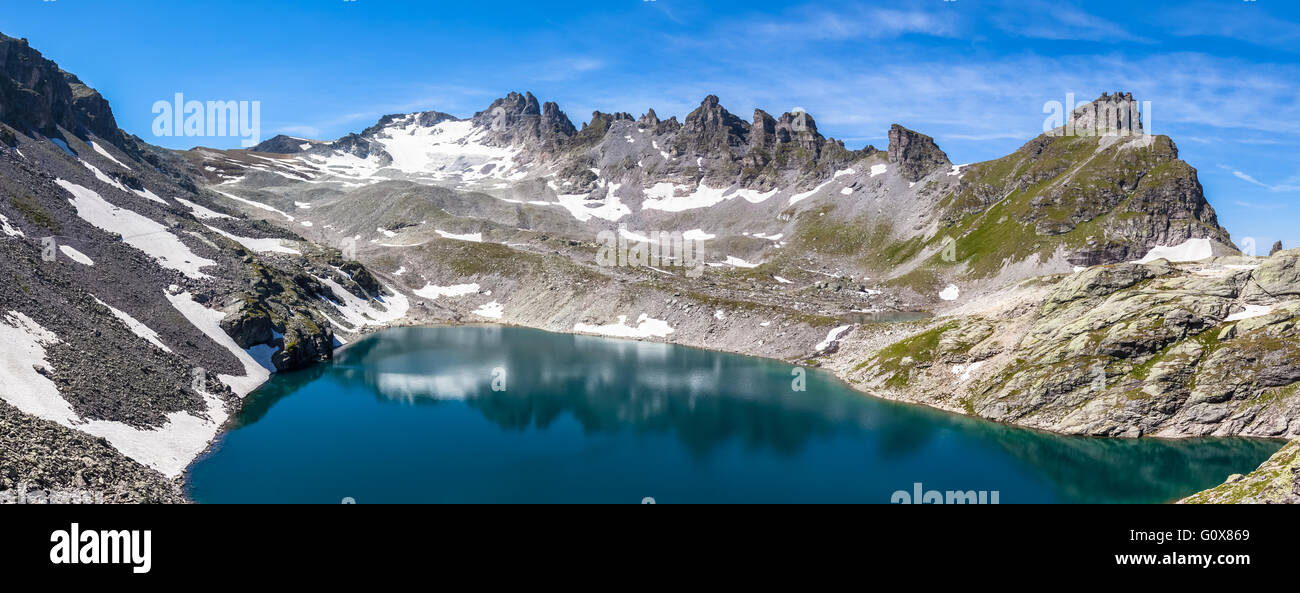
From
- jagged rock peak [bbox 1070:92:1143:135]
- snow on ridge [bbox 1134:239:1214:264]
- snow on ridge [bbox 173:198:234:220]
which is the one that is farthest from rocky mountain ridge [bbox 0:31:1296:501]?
jagged rock peak [bbox 1070:92:1143:135]

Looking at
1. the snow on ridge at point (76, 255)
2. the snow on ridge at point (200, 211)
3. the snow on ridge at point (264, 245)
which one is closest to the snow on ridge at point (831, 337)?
the snow on ridge at point (76, 255)

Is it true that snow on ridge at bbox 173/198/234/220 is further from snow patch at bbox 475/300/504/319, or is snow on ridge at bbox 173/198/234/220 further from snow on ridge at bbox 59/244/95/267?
snow on ridge at bbox 59/244/95/267

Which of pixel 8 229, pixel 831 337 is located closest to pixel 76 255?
pixel 8 229

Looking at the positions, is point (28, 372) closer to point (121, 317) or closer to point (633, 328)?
point (121, 317)

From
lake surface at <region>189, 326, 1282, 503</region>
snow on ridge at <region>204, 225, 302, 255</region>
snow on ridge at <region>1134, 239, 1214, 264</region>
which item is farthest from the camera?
snow on ridge at <region>1134, 239, 1214, 264</region>
